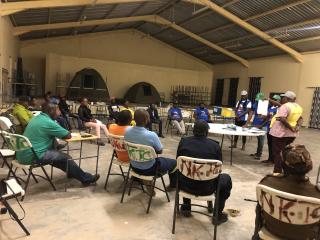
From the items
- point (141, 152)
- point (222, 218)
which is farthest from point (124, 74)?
point (222, 218)

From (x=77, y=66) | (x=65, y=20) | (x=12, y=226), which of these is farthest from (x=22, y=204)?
(x=77, y=66)

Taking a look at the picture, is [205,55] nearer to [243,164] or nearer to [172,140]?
[172,140]

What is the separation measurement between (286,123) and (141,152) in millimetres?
2526

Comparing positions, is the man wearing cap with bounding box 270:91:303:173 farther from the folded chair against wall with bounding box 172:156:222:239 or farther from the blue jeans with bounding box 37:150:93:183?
the blue jeans with bounding box 37:150:93:183

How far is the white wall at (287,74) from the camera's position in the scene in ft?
42.2

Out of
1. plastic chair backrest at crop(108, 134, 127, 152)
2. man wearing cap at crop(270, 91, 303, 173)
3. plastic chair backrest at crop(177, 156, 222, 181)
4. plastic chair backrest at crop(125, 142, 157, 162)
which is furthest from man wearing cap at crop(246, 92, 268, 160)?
plastic chair backrest at crop(177, 156, 222, 181)

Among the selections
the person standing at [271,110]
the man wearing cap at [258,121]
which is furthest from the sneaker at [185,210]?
the man wearing cap at [258,121]

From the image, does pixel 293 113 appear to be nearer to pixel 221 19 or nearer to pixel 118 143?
pixel 118 143

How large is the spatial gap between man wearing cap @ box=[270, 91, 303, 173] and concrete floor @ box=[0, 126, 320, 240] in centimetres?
107

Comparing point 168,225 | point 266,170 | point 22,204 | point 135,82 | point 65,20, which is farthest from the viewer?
point 135,82

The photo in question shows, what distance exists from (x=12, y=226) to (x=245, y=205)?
2448mm

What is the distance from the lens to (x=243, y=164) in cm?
529

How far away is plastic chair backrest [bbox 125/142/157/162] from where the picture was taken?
2803mm

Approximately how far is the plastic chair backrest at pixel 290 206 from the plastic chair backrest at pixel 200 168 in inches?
23.3
